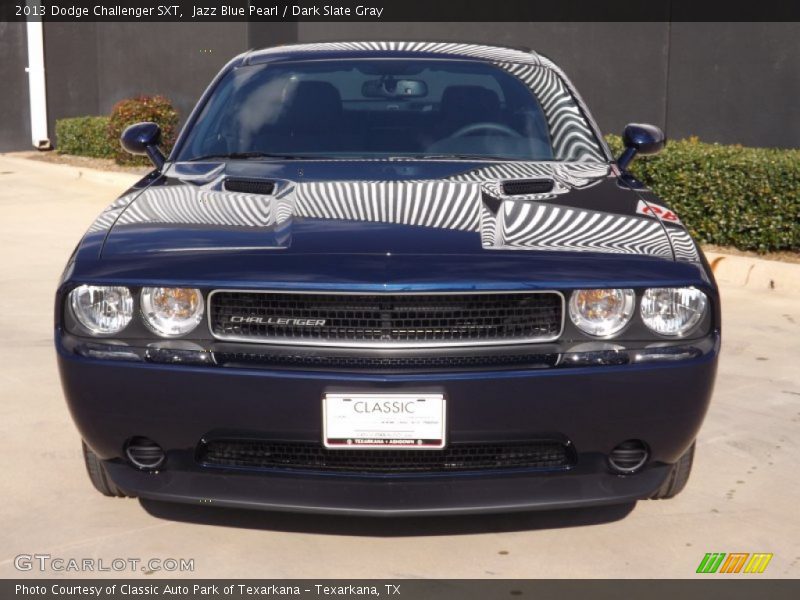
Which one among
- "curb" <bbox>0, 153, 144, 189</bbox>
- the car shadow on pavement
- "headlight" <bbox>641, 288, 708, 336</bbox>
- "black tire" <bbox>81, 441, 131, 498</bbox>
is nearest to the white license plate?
the car shadow on pavement

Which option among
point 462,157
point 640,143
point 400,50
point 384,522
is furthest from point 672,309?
point 400,50

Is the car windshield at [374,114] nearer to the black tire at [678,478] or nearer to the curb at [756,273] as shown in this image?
the black tire at [678,478]

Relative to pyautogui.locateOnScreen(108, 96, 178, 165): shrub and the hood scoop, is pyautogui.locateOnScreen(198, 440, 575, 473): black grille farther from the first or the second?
pyautogui.locateOnScreen(108, 96, 178, 165): shrub

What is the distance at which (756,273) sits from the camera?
7707 mm

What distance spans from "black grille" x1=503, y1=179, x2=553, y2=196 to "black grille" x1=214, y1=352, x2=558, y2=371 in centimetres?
78

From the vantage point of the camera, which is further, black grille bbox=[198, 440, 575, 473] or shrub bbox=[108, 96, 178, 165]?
shrub bbox=[108, 96, 178, 165]

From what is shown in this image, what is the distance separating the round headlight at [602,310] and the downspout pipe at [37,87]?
1555 cm

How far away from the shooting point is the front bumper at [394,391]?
10.5ft

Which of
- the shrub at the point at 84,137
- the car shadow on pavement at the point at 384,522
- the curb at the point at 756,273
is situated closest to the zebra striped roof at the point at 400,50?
the car shadow on pavement at the point at 384,522

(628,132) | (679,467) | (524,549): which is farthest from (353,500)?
(628,132)

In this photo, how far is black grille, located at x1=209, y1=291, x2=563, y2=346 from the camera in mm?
3244

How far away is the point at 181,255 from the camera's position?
336 cm

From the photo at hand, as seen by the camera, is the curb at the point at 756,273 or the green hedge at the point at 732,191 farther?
the green hedge at the point at 732,191
